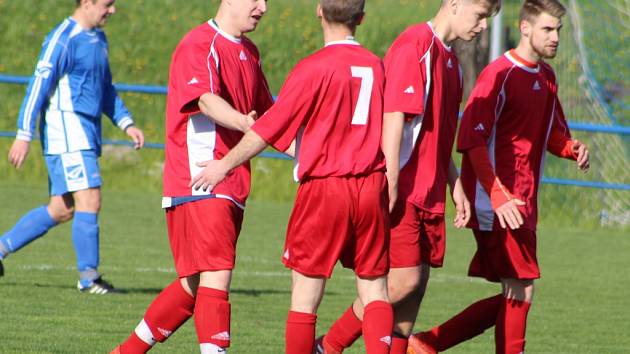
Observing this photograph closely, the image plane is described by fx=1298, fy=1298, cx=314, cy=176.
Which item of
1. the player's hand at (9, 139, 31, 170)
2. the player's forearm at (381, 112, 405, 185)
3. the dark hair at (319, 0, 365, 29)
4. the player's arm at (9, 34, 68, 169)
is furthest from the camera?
the player's arm at (9, 34, 68, 169)

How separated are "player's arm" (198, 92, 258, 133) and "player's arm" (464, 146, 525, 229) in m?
1.24

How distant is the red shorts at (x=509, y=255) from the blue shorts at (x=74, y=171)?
3.29m

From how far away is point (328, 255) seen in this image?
546 cm

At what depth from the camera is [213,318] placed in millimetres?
5668

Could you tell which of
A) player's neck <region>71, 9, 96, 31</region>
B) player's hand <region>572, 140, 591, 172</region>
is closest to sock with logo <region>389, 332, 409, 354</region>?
player's hand <region>572, 140, 591, 172</region>

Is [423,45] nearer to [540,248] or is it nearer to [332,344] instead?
[332,344]

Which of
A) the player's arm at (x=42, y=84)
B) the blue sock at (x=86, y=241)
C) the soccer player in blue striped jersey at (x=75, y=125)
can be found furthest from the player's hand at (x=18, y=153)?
the blue sock at (x=86, y=241)

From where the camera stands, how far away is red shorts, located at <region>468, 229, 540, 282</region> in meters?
6.47

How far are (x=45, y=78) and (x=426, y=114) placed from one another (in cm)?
364

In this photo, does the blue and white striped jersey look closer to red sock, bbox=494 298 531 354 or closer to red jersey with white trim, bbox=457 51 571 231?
red jersey with white trim, bbox=457 51 571 231

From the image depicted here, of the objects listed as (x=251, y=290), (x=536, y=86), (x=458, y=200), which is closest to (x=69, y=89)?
(x=251, y=290)

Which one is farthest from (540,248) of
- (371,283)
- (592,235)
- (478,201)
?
(371,283)

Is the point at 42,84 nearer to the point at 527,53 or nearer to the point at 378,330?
the point at 527,53

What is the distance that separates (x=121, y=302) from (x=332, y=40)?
3713 mm
